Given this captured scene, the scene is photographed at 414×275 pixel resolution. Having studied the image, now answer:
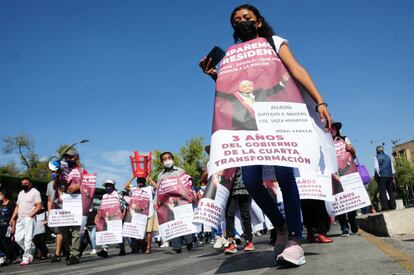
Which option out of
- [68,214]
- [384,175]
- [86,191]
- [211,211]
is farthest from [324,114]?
[384,175]

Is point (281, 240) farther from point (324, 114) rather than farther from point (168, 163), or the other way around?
point (168, 163)

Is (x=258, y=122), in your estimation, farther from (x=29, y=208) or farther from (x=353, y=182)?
(x=29, y=208)

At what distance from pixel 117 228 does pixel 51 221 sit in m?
2.68

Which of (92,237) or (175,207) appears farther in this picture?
(92,237)

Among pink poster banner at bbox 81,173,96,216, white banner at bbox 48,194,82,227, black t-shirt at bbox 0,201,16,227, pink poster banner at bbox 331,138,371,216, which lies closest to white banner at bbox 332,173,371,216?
pink poster banner at bbox 331,138,371,216

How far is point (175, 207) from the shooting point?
339 inches

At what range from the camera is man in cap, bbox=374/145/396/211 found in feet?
39.0

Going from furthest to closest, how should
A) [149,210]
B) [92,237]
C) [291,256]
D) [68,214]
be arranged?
[92,237] < [149,210] < [68,214] < [291,256]

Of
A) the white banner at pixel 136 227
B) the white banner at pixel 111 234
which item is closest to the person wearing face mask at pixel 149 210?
the white banner at pixel 136 227

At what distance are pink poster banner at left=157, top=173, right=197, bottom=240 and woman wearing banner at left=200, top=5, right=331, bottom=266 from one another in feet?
16.6

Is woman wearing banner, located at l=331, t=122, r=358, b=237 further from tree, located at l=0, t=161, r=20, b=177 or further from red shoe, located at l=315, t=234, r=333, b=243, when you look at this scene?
tree, located at l=0, t=161, r=20, b=177

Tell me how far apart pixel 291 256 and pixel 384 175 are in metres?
9.85

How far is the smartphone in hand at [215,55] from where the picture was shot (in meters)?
3.65

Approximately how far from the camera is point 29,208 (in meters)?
10.7
